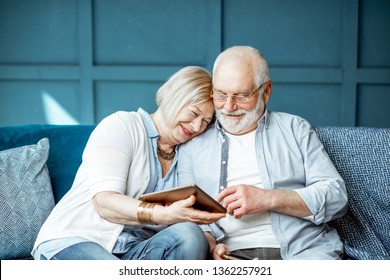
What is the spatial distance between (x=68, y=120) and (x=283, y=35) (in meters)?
1.70

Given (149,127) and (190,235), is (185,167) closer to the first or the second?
(149,127)

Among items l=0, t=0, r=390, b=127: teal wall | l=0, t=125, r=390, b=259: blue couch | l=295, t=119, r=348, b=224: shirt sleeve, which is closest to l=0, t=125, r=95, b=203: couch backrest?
l=0, t=125, r=390, b=259: blue couch

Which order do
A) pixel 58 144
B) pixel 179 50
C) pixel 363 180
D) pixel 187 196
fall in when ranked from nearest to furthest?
1. pixel 187 196
2. pixel 363 180
3. pixel 58 144
4. pixel 179 50

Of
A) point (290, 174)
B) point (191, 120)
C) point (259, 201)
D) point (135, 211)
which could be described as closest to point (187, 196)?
point (135, 211)

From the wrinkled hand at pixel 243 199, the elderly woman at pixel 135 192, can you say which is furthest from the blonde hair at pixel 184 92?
the wrinkled hand at pixel 243 199

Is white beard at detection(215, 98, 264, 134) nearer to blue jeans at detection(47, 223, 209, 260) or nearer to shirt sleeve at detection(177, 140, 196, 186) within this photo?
shirt sleeve at detection(177, 140, 196, 186)

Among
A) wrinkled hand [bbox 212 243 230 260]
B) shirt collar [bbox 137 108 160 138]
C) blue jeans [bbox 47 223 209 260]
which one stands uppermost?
shirt collar [bbox 137 108 160 138]

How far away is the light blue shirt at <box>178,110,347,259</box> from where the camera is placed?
2258mm

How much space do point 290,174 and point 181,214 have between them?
1.72 ft

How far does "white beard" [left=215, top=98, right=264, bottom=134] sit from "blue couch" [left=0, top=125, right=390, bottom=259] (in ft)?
1.27

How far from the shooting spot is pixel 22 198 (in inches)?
95.0

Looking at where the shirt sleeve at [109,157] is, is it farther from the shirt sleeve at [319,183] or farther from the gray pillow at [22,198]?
the shirt sleeve at [319,183]

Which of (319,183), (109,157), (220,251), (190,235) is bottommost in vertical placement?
(220,251)

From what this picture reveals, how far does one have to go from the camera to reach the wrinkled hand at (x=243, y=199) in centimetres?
213
